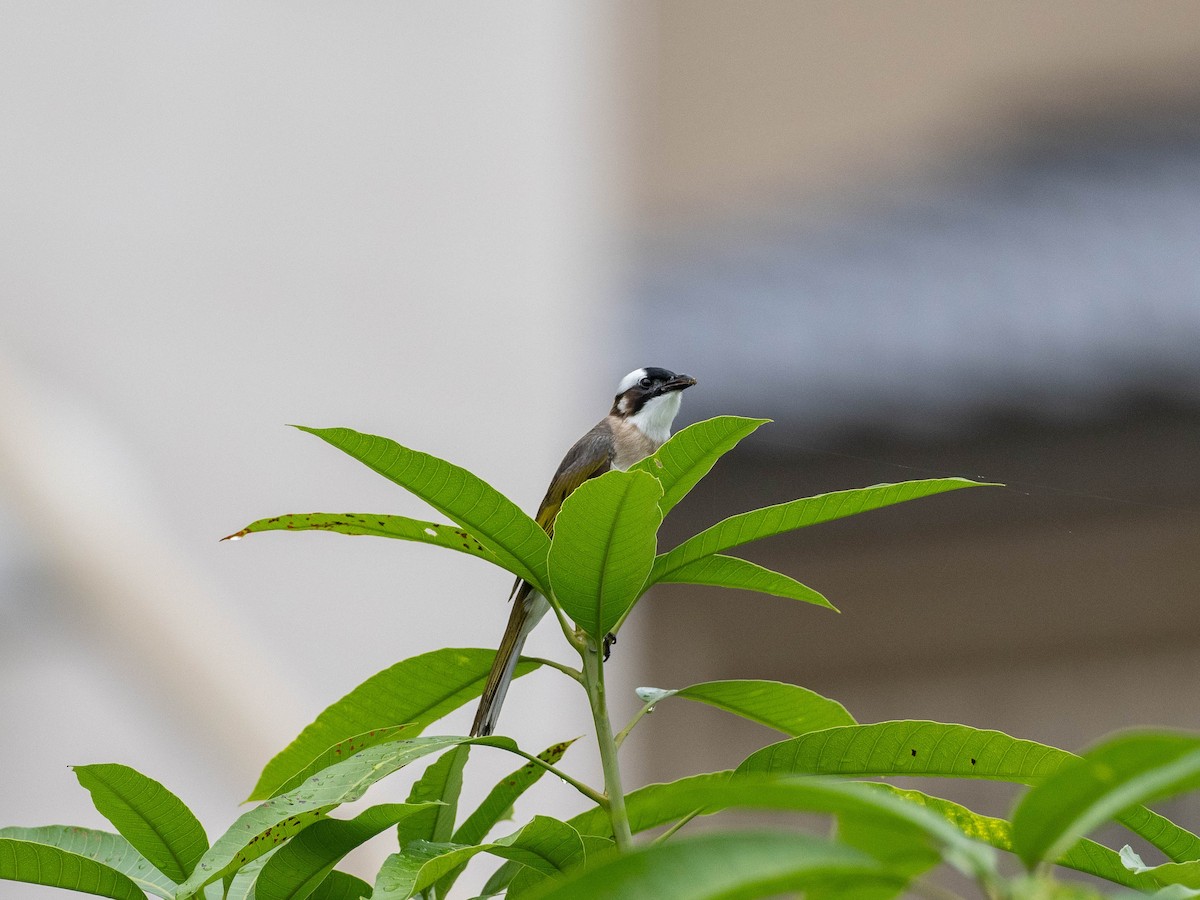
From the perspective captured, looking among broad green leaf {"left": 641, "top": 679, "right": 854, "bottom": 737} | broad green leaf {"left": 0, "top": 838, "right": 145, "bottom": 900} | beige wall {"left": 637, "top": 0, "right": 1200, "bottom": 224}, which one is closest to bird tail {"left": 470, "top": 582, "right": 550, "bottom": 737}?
broad green leaf {"left": 641, "top": 679, "right": 854, "bottom": 737}

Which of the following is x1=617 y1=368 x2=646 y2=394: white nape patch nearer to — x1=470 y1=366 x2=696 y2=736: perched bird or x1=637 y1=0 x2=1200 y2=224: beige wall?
x1=470 y1=366 x2=696 y2=736: perched bird

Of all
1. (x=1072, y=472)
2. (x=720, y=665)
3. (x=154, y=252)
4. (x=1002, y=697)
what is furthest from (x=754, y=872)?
(x=154, y=252)

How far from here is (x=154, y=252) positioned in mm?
4516

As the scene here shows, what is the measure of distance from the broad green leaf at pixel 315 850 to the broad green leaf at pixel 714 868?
1.04 ft

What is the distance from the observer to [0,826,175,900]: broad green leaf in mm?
729

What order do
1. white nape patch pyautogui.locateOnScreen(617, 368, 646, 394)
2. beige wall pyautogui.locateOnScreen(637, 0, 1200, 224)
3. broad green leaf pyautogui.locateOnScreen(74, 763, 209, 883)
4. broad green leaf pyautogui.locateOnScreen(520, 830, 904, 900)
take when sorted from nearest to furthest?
broad green leaf pyautogui.locateOnScreen(520, 830, 904, 900), broad green leaf pyautogui.locateOnScreen(74, 763, 209, 883), white nape patch pyautogui.locateOnScreen(617, 368, 646, 394), beige wall pyautogui.locateOnScreen(637, 0, 1200, 224)

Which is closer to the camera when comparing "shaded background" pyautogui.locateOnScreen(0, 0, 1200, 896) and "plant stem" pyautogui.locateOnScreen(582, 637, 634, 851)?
"plant stem" pyautogui.locateOnScreen(582, 637, 634, 851)

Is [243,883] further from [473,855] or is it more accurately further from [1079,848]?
[1079,848]

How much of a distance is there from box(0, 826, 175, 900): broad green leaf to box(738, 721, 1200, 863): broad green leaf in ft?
1.01

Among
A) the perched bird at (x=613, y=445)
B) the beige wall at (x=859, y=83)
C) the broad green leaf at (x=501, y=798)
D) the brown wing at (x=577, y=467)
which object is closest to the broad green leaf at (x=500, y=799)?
the broad green leaf at (x=501, y=798)

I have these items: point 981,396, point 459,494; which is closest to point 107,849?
point 459,494

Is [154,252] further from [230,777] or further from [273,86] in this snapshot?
[230,777]

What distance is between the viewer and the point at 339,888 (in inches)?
29.5

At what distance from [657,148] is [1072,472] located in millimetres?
3812
